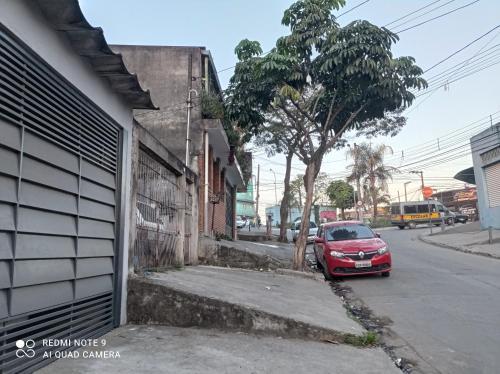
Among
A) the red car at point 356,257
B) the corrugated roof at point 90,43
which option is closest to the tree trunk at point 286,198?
the red car at point 356,257

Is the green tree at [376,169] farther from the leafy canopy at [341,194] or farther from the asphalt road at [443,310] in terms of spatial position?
the asphalt road at [443,310]

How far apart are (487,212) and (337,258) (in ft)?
54.9

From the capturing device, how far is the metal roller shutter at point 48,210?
338 centimetres

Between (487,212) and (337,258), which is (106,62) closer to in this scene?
(337,258)

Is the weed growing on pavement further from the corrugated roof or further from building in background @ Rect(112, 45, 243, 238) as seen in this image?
building in background @ Rect(112, 45, 243, 238)

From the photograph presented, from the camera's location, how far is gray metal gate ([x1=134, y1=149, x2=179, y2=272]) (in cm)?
703

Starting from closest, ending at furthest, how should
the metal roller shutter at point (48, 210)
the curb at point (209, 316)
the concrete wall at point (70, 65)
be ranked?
the metal roller shutter at point (48, 210) < the concrete wall at point (70, 65) < the curb at point (209, 316)

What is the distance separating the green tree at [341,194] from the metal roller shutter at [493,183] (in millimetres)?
27230

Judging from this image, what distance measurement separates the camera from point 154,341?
466 centimetres

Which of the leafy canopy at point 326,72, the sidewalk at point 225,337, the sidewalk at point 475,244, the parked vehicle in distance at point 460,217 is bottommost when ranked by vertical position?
the sidewalk at point 225,337

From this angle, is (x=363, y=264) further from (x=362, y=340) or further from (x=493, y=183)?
(x=493, y=183)

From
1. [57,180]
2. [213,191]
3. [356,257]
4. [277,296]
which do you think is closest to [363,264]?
[356,257]

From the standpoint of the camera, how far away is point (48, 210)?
3877 millimetres

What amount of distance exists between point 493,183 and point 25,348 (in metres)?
24.3
